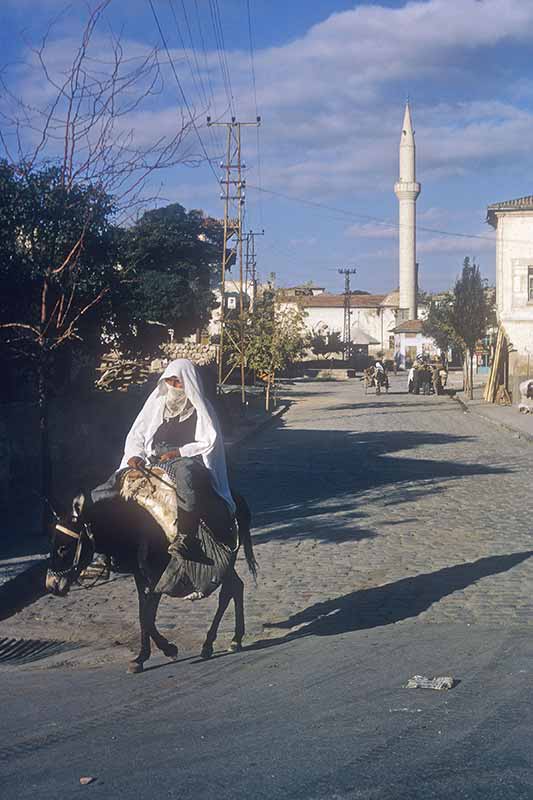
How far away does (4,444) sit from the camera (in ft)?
42.4

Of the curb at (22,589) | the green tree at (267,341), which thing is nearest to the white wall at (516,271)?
the green tree at (267,341)

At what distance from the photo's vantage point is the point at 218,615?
259 inches

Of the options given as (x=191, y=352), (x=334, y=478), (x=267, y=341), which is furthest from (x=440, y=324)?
(x=334, y=478)

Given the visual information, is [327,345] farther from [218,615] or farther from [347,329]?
[218,615]

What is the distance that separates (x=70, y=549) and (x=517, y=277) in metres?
36.0

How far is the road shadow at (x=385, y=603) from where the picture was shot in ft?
24.0

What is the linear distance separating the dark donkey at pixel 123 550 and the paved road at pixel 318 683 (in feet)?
1.14

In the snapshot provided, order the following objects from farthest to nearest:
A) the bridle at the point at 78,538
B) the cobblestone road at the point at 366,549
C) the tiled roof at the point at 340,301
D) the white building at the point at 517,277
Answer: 1. the tiled roof at the point at 340,301
2. the white building at the point at 517,277
3. the cobblestone road at the point at 366,549
4. the bridle at the point at 78,538

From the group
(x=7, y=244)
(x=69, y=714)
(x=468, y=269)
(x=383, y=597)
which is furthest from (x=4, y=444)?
(x=468, y=269)

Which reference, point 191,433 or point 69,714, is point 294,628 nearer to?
point 191,433

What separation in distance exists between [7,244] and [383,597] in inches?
276

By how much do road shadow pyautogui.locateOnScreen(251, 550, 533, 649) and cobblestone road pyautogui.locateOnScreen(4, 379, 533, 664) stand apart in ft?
0.04

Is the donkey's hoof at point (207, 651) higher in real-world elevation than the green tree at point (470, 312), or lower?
lower

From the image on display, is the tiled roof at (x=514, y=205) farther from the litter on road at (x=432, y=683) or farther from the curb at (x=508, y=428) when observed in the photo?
the litter on road at (x=432, y=683)
